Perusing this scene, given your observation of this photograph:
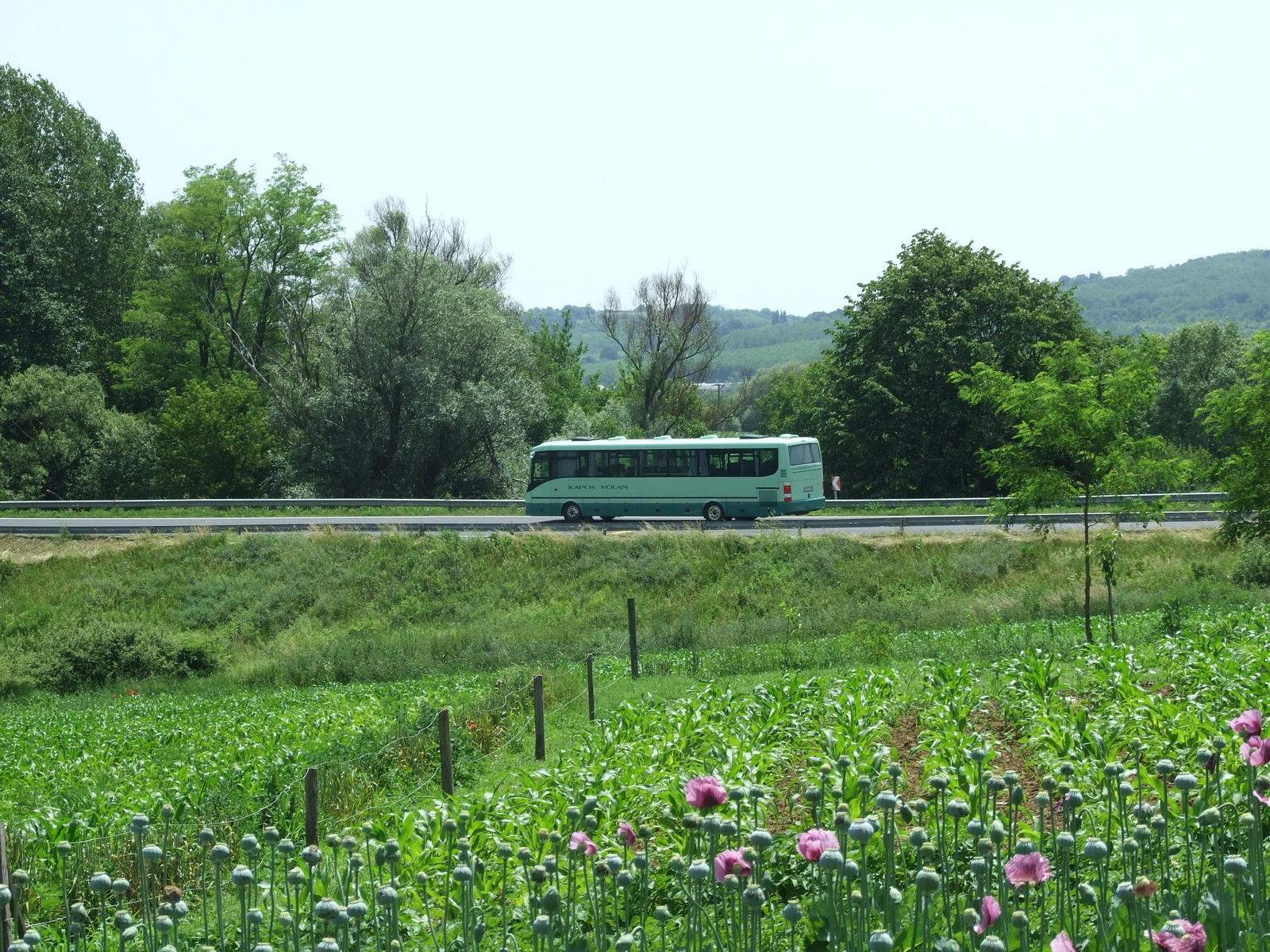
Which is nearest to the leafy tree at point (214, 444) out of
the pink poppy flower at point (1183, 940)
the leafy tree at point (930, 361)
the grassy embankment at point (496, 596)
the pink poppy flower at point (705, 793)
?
the grassy embankment at point (496, 596)

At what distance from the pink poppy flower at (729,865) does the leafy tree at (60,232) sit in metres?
57.3

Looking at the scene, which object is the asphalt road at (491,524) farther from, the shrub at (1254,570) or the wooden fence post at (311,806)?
the wooden fence post at (311,806)

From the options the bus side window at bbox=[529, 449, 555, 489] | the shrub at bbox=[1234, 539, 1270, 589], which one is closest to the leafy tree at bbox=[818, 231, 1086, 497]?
the bus side window at bbox=[529, 449, 555, 489]

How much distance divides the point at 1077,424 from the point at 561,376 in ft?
193

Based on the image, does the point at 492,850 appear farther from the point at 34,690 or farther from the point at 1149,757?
the point at 34,690

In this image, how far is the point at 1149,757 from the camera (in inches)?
319

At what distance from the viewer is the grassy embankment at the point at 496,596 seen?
78.9ft

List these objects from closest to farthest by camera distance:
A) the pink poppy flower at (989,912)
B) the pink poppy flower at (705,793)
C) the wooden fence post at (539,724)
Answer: the pink poppy flower at (989,912)
the pink poppy flower at (705,793)
the wooden fence post at (539,724)

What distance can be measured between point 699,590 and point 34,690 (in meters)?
16.1

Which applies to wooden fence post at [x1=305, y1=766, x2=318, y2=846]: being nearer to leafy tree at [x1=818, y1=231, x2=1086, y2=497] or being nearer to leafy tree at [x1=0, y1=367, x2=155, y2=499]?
leafy tree at [x1=818, y1=231, x2=1086, y2=497]

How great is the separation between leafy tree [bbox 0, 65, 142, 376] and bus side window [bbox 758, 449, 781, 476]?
36780 mm

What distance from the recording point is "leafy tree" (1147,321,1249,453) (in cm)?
6022

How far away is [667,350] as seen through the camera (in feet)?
209

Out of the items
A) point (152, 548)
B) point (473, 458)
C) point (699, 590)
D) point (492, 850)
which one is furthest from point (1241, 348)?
point (492, 850)
